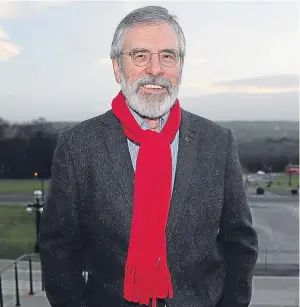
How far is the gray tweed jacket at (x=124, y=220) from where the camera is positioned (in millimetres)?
1578

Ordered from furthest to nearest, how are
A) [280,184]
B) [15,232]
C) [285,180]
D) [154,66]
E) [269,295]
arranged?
[285,180]
[280,184]
[15,232]
[269,295]
[154,66]

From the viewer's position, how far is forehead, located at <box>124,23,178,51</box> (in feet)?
4.91

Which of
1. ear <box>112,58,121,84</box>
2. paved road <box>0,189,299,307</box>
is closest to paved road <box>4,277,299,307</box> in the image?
paved road <box>0,189,299,307</box>

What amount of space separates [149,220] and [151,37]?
0.64 meters

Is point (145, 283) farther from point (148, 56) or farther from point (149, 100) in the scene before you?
point (148, 56)

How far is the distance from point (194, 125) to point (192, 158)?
0.49 feet

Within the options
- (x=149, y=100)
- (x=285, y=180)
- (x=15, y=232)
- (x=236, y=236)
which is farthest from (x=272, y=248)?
(x=285, y=180)

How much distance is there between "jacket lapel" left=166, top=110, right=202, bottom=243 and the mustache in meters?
0.21

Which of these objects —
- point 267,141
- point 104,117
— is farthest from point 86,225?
point 267,141

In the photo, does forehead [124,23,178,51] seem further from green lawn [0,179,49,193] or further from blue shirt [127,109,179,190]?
green lawn [0,179,49,193]

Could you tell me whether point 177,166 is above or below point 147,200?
above

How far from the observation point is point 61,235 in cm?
161

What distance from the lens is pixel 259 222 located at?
84.9ft

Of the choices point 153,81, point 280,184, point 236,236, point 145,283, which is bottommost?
point 280,184
